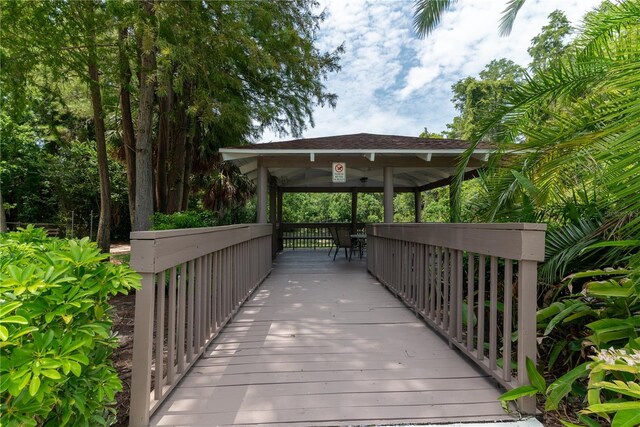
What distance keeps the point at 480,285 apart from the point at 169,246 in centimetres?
192

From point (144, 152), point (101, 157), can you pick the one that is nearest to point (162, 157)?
point (101, 157)

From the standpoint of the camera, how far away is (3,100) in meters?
6.77

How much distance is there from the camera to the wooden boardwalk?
68.6 inches

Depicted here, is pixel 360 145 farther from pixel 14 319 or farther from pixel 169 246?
pixel 14 319

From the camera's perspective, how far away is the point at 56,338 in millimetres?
1131

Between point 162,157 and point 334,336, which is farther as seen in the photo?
point 162,157

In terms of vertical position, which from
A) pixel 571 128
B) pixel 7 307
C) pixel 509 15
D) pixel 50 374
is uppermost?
pixel 509 15

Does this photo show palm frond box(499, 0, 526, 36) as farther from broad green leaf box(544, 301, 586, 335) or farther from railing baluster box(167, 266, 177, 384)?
railing baluster box(167, 266, 177, 384)

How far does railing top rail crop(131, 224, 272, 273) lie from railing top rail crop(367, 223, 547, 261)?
1.85m

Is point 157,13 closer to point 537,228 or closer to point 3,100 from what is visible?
point 3,100

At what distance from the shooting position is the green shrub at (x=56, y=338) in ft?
3.35

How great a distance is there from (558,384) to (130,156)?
8.75 meters

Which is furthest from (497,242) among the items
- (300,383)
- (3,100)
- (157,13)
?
(3,100)

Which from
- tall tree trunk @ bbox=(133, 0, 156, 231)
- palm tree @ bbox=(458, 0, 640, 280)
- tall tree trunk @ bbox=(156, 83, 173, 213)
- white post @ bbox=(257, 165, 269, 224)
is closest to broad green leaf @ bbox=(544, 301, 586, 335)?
palm tree @ bbox=(458, 0, 640, 280)
